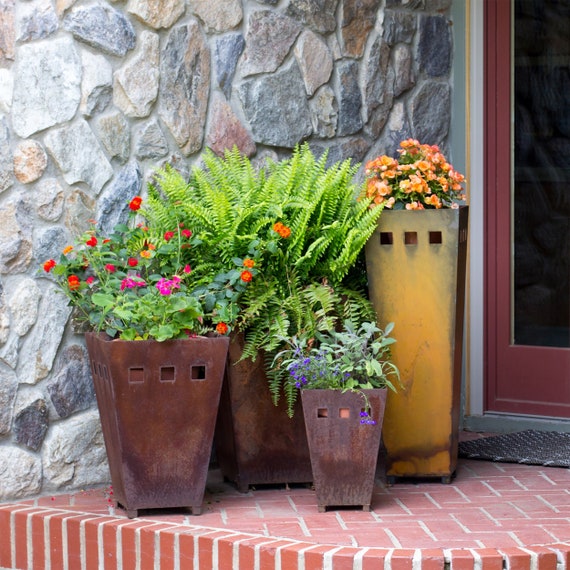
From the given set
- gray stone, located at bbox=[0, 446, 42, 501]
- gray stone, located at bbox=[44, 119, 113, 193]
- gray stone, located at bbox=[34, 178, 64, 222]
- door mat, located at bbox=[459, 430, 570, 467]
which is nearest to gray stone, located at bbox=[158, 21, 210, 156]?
gray stone, located at bbox=[44, 119, 113, 193]

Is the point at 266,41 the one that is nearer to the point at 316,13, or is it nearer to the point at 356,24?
the point at 316,13

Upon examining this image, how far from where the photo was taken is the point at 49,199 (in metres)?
4.05

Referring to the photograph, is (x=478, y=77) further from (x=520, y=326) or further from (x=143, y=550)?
(x=143, y=550)

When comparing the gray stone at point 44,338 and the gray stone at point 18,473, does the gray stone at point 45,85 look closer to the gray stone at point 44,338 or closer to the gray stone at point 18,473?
the gray stone at point 44,338

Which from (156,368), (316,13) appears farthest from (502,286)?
(156,368)

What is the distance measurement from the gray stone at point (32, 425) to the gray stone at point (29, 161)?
81 cm

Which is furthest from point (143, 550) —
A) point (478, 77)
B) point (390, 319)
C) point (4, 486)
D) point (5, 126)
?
point (478, 77)

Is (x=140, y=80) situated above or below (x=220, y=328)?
above

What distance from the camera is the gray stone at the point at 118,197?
4.19 m

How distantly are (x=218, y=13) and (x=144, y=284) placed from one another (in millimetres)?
Answer: 1266

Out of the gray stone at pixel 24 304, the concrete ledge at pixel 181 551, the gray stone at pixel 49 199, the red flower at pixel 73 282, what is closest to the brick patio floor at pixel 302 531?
the concrete ledge at pixel 181 551

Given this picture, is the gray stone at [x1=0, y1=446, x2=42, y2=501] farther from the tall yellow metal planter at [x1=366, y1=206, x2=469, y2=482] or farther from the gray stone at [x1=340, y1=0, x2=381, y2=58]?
the gray stone at [x1=340, y1=0, x2=381, y2=58]

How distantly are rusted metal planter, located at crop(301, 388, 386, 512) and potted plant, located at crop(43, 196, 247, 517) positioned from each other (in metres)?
0.35

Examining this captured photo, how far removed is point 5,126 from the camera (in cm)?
395
